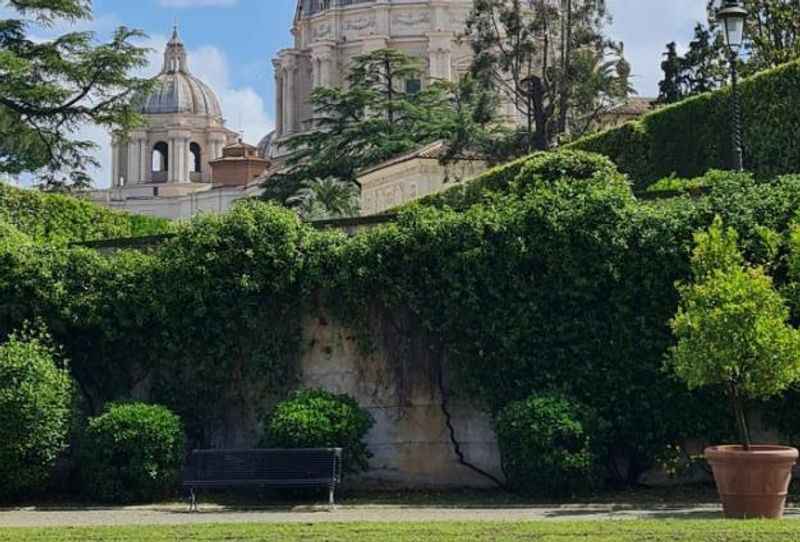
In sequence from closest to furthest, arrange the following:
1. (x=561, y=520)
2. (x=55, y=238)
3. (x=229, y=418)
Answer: (x=561, y=520) < (x=229, y=418) < (x=55, y=238)

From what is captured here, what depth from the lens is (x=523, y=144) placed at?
54.6 metres

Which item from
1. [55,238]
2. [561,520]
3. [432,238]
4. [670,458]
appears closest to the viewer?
[561,520]

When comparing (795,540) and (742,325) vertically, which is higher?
(742,325)

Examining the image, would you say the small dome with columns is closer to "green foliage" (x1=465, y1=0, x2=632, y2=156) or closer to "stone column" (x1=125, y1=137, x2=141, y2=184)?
"stone column" (x1=125, y1=137, x2=141, y2=184)

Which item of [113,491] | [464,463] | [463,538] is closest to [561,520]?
[463,538]

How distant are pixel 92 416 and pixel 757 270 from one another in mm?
10508

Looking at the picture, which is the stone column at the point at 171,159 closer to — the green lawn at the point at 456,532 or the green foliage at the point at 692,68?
the green foliage at the point at 692,68

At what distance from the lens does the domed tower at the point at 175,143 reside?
132125mm

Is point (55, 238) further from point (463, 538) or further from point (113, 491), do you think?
point (463, 538)

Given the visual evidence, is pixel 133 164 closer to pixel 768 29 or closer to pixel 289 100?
pixel 289 100

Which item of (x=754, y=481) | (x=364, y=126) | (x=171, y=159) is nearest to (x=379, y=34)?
(x=171, y=159)

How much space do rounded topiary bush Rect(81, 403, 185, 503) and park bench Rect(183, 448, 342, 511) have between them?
89 cm

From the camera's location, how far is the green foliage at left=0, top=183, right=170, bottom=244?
84.3ft

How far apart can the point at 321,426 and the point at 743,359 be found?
20.2 ft
